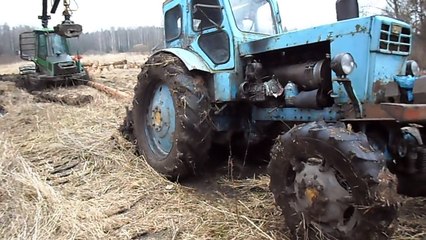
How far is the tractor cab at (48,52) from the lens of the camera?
14.1 metres

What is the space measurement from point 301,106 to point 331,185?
3.96 ft

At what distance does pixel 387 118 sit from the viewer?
306 centimetres

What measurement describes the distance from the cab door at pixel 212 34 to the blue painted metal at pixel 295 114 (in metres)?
0.58

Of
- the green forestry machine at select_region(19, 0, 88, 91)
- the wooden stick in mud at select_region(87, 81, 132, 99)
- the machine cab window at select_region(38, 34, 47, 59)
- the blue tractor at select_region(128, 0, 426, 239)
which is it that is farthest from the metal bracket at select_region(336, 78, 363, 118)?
the machine cab window at select_region(38, 34, 47, 59)

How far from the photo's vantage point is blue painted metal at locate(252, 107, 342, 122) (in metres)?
3.86

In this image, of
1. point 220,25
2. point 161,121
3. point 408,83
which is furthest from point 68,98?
point 408,83

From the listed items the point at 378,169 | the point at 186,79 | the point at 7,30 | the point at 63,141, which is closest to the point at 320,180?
the point at 378,169

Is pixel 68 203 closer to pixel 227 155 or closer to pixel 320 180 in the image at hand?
pixel 227 155

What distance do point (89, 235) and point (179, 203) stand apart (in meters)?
0.96

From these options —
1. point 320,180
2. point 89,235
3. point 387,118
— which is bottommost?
point 89,235

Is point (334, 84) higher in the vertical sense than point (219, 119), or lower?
higher

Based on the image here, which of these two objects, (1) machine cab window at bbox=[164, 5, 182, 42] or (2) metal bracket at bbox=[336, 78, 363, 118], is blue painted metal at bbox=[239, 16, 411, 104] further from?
(1) machine cab window at bbox=[164, 5, 182, 42]

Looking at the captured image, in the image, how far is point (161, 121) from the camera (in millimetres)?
5160

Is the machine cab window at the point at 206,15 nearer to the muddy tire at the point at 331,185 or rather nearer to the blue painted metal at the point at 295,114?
the blue painted metal at the point at 295,114
